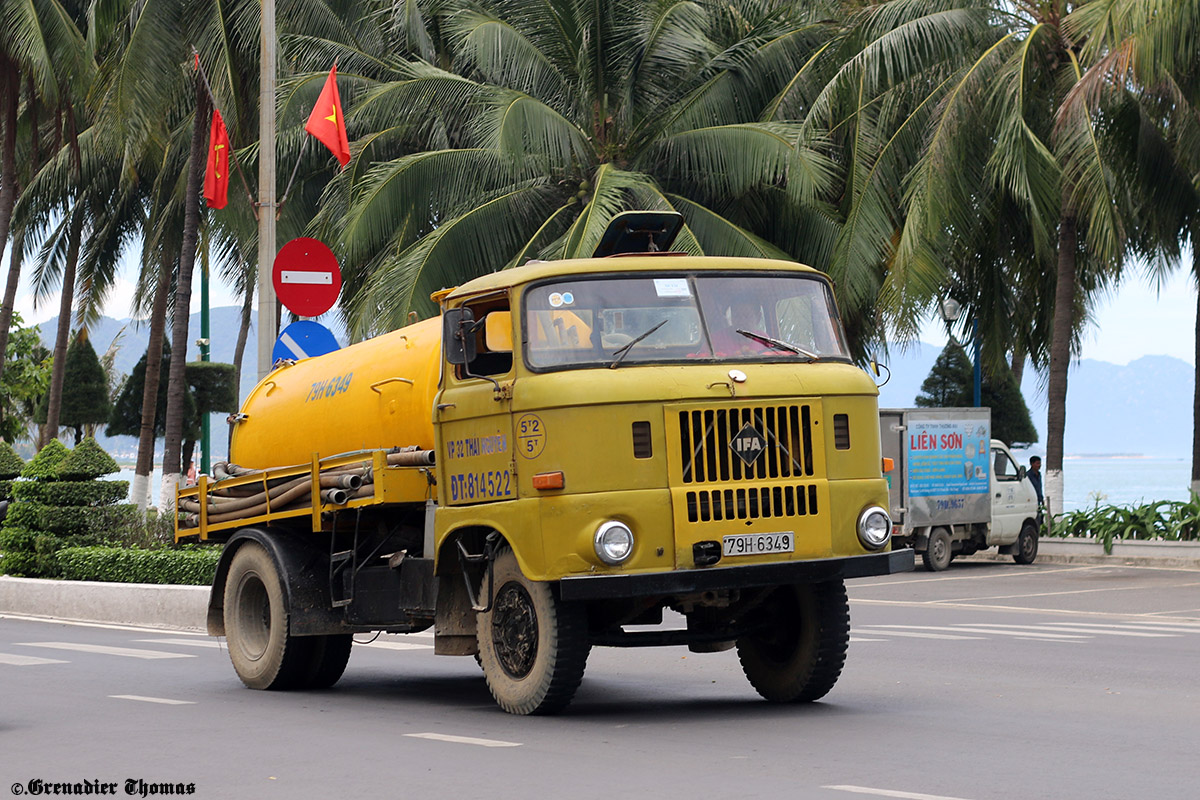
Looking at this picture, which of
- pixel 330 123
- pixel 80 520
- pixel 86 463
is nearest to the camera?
pixel 330 123

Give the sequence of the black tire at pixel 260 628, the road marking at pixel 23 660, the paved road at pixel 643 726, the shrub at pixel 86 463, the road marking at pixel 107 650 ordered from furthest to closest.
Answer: the shrub at pixel 86 463 → the road marking at pixel 107 650 → the road marking at pixel 23 660 → the black tire at pixel 260 628 → the paved road at pixel 643 726

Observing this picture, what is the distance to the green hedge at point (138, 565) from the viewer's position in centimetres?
1897

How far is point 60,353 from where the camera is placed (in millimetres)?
45156

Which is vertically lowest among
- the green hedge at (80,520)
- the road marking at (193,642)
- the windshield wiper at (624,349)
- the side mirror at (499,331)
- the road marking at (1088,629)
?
the road marking at (1088,629)

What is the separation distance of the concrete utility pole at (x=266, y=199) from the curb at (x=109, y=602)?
279 cm

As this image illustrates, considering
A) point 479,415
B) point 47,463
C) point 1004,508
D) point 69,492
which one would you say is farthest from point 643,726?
point 1004,508

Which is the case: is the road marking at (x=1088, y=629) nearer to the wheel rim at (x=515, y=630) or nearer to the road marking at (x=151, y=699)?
the wheel rim at (x=515, y=630)

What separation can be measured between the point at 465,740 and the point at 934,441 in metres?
18.9

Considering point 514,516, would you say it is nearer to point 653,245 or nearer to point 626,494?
point 626,494

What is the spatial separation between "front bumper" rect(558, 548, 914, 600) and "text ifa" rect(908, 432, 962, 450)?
17.1 m

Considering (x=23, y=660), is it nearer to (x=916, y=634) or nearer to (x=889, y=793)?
(x=916, y=634)

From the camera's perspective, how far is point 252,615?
1255 cm

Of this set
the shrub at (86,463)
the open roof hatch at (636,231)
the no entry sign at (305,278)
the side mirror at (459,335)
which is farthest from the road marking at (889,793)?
the shrub at (86,463)

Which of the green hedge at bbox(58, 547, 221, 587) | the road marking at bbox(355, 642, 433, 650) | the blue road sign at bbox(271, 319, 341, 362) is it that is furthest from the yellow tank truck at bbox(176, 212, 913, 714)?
the green hedge at bbox(58, 547, 221, 587)
